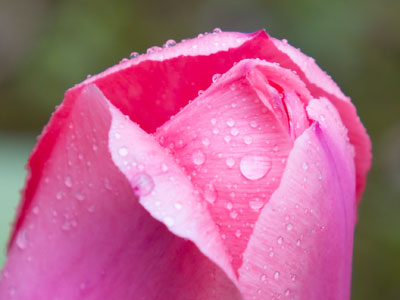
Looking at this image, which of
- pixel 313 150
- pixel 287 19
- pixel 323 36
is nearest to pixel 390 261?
pixel 323 36

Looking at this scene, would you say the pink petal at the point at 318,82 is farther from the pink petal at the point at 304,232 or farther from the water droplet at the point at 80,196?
the water droplet at the point at 80,196

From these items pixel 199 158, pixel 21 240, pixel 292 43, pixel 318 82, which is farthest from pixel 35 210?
pixel 292 43

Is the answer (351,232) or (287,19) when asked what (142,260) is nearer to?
(351,232)

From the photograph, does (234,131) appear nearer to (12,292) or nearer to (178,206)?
(178,206)

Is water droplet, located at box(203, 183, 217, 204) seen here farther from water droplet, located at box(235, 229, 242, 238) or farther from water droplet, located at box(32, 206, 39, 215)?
water droplet, located at box(32, 206, 39, 215)

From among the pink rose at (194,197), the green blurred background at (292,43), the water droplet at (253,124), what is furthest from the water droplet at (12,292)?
the green blurred background at (292,43)
